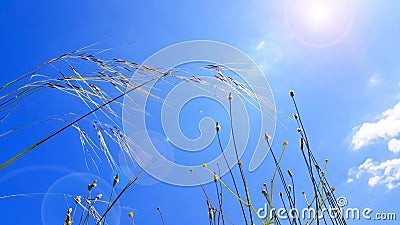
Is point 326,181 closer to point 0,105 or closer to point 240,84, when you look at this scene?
point 240,84

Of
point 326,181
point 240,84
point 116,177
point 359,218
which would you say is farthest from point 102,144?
point 359,218

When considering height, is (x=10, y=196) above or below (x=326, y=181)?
below

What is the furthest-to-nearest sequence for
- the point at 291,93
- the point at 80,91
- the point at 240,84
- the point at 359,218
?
the point at 359,218 → the point at 291,93 → the point at 240,84 → the point at 80,91

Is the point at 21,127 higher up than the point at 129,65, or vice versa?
the point at 129,65

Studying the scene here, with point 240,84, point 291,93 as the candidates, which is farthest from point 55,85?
point 291,93

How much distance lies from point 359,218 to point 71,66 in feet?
6.80

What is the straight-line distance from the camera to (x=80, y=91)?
2.48 feet

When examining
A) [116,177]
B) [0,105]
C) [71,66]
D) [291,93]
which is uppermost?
[291,93]

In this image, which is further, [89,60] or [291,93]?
[291,93]

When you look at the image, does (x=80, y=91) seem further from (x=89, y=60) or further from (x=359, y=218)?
(x=359, y=218)

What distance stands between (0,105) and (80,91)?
174mm

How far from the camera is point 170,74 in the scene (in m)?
0.76

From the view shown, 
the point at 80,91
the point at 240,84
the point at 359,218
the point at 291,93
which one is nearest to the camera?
the point at 80,91

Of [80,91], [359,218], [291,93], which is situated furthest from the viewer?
[359,218]
